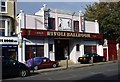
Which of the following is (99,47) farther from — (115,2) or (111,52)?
(115,2)

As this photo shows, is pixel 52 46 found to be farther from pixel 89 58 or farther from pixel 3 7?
pixel 3 7

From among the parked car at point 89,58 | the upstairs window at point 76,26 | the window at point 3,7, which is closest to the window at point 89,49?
the parked car at point 89,58

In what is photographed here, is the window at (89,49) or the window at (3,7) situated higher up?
the window at (3,7)

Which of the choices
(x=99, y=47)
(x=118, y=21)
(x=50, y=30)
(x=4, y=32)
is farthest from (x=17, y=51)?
(x=118, y=21)

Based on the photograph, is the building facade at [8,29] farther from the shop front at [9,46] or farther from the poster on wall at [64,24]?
the poster on wall at [64,24]

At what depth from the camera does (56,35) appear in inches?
1428

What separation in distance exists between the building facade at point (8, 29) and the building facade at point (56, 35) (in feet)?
2.17

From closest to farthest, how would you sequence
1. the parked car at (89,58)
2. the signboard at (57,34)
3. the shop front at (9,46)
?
the shop front at (9,46), the signboard at (57,34), the parked car at (89,58)

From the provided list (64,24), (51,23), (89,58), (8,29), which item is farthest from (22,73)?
(89,58)

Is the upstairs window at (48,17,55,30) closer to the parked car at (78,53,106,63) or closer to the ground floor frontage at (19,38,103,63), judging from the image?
the ground floor frontage at (19,38,103,63)

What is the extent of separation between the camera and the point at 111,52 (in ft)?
146

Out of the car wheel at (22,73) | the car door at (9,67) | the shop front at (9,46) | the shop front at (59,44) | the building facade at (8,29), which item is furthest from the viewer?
the shop front at (59,44)

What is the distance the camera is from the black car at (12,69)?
2234cm

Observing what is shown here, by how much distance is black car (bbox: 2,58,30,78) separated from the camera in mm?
22337
